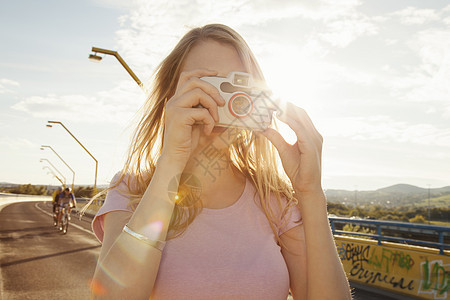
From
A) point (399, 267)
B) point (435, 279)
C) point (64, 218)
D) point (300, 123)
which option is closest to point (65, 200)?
point (64, 218)

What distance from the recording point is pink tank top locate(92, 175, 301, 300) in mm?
1390

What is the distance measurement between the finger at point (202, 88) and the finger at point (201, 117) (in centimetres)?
8

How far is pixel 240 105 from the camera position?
1.55m

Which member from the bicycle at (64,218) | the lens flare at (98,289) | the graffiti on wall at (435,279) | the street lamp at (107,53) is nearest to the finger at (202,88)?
the lens flare at (98,289)

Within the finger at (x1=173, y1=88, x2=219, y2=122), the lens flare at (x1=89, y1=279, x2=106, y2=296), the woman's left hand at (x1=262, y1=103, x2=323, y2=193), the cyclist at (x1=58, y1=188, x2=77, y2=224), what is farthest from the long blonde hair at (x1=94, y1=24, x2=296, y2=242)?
the cyclist at (x1=58, y1=188, x2=77, y2=224)

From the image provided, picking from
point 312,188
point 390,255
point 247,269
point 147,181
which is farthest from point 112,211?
point 390,255

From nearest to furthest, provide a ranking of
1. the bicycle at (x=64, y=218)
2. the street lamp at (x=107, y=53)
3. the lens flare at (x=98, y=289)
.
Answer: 1. the lens flare at (x=98, y=289)
2. the street lamp at (x=107, y=53)
3. the bicycle at (x=64, y=218)

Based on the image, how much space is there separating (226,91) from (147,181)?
1.70ft

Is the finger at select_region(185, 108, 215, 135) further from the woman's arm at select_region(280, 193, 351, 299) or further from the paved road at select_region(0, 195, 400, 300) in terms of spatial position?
the paved road at select_region(0, 195, 400, 300)

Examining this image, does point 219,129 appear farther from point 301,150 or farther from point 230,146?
point 301,150

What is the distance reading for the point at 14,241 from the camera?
1270 centimetres

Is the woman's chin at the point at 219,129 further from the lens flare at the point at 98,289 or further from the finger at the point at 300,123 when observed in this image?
the lens flare at the point at 98,289

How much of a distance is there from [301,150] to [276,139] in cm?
12

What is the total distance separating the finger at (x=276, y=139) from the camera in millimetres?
1611
